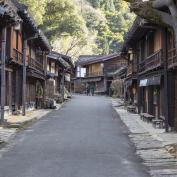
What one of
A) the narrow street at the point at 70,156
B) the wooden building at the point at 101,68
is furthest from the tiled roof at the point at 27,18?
the wooden building at the point at 101,68

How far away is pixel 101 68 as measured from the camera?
252 feet

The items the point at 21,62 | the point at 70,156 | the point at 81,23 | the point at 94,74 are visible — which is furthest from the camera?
the point at 94,74

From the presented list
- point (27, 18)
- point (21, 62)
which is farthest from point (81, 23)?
point (27, 18)

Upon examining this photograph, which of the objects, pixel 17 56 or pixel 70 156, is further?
pixel 17 56

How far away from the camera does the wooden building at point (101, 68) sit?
246 ft

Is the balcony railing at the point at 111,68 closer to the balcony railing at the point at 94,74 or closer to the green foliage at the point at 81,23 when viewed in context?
the balcony railing at the point at 94,74

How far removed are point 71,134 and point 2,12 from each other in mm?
5738

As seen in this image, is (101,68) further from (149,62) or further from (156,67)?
(156,67)

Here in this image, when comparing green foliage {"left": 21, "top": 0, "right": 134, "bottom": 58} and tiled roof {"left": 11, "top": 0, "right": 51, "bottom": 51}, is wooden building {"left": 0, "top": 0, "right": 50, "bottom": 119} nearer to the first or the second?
tiled roof {"left": 11, "top": 0, "right": 51, "bottom": 51}

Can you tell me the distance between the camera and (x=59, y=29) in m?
64.1

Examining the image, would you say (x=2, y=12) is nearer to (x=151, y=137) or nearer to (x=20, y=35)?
(x=151, y=137)

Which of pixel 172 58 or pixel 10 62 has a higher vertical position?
pixel 10 62

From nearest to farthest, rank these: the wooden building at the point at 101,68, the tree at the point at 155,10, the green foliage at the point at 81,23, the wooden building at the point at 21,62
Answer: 1. the tree at the point at 155,10
2. the wooden building at the point at 21,62
3. the green foliage at the point at 81,23
4. the wooden building at the point at 101,68

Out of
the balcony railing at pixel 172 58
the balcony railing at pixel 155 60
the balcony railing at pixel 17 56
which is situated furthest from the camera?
the balcony railing at pixel 17 56
